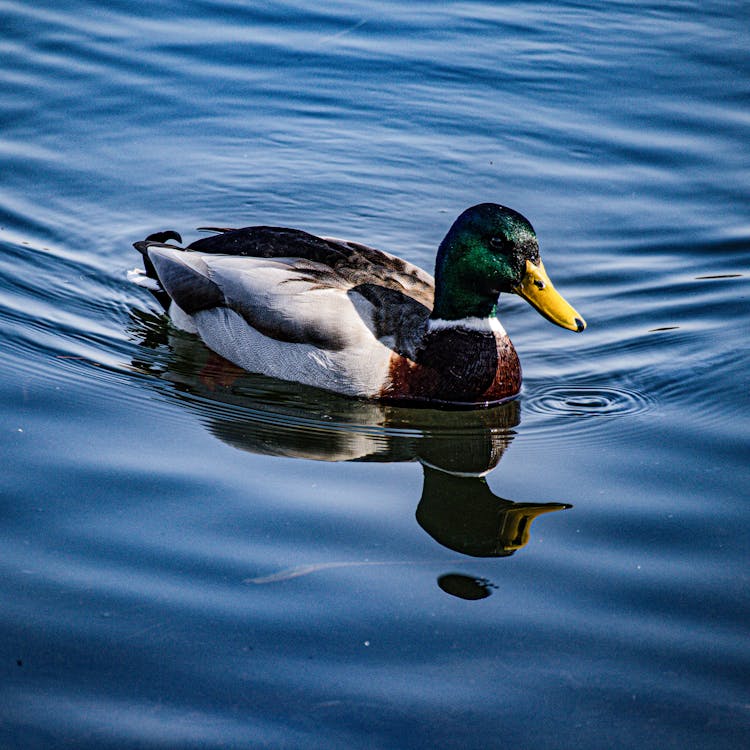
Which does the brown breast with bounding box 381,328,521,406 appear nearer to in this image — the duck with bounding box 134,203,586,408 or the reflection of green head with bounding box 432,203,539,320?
the duck with bounding box 134,203,586,408

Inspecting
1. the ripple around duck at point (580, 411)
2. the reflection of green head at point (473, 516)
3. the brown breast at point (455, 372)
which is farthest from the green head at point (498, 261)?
the reflection of green head at point (473, 516)

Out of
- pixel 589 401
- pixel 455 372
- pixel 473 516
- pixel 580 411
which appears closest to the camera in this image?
pixel 473 516

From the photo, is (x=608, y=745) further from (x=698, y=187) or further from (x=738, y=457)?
(x=698, y=187)

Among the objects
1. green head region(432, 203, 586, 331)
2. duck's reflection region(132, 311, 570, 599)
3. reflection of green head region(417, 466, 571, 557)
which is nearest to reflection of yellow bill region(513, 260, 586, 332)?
green head region(432, 203, 586, 331)

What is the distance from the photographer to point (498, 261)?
21.1 ft

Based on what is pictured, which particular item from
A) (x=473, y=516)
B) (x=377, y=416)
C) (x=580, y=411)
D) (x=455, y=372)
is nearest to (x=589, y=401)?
(x=580, y=411)

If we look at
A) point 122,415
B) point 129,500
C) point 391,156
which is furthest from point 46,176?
point 129,500

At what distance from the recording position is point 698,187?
8773mm

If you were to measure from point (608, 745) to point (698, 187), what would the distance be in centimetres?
560

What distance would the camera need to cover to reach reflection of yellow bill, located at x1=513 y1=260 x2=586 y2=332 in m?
6.43

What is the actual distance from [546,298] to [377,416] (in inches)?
41.2

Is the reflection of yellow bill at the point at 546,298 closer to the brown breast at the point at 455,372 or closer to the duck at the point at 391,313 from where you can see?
the duck at the point at 391,313

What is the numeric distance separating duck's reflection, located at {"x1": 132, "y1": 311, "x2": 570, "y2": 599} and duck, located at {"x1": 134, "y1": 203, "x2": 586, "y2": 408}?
124 mm

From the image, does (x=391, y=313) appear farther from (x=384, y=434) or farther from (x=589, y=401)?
(x=589, y=401)
